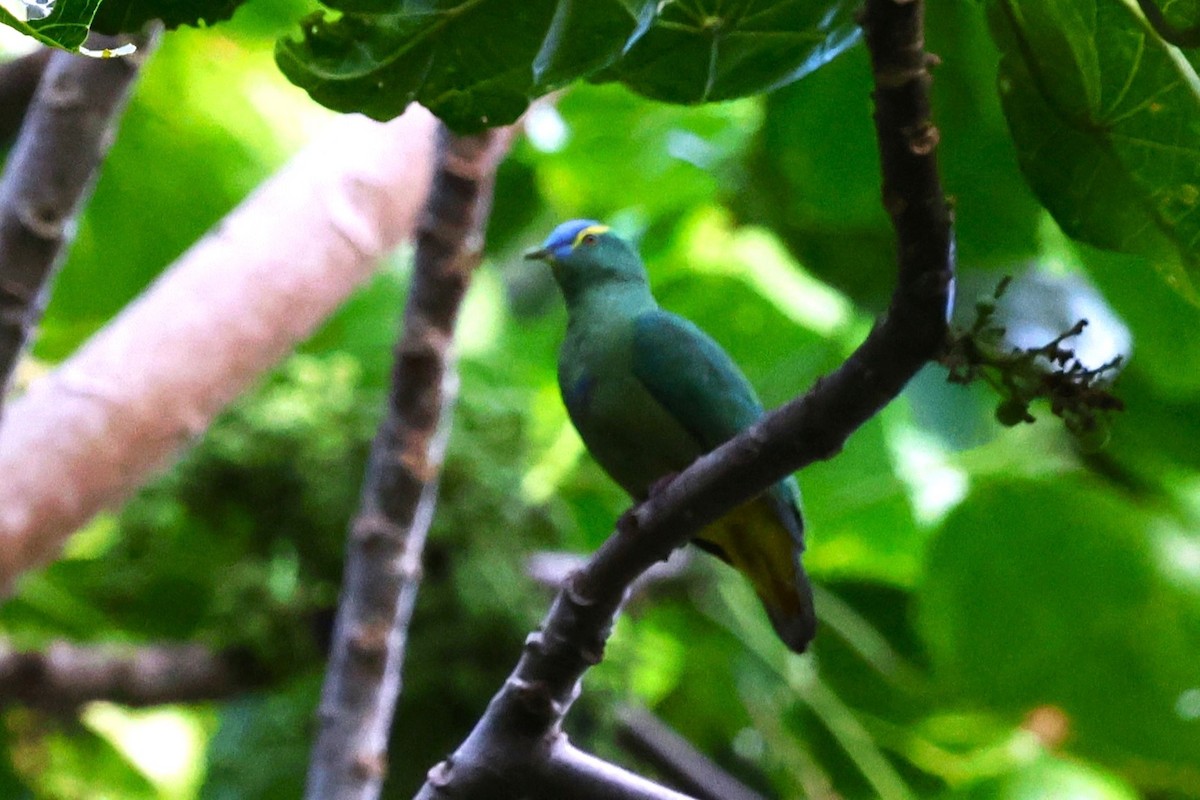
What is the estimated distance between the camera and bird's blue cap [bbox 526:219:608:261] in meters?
1.07

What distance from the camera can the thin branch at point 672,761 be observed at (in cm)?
135

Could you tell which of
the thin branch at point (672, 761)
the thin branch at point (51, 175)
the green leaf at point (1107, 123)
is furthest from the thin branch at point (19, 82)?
the green leaf at point (1107, 123)

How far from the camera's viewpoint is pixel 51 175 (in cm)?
94

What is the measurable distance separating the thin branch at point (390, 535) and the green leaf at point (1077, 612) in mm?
668

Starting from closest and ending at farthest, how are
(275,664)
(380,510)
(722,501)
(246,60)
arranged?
(722,501) < (380,510) < (275,664) < (246,60)

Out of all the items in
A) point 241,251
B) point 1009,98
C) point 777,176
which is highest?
point 1009,98

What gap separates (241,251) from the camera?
4.13 ft

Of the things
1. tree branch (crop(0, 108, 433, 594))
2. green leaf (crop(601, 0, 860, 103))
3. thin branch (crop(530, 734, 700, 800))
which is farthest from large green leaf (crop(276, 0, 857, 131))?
tree branch (crop(0, 108, 433, 594))

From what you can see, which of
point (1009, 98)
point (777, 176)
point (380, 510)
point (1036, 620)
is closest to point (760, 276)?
point (777, 176)

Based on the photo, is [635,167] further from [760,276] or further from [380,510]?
[380,510]

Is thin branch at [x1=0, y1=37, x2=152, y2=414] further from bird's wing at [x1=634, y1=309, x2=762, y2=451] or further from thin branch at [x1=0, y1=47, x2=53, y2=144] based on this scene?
thin branch at [x1=0, y1=47, x2=53, y2=144]

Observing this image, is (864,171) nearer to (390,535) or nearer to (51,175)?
(390,535)

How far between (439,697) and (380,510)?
0.34 meters

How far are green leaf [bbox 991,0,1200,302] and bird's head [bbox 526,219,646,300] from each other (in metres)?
0.49
